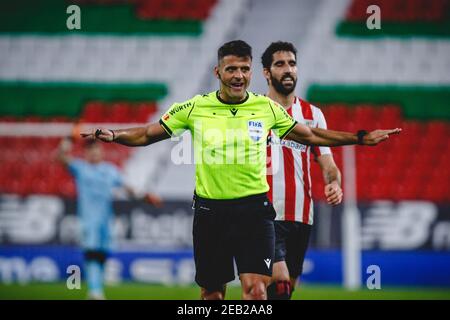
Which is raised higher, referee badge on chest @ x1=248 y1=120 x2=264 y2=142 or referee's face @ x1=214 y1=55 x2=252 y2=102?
referee's face @ x1=214 y1=55 x2=252 y2=102

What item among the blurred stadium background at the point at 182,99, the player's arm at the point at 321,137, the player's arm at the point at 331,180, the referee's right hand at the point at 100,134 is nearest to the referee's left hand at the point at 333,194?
the player's arm at the point at 331,180

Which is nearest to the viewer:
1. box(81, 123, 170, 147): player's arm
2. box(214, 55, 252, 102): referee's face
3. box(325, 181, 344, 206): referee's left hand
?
box(214, 55, 252, 102): referee's face

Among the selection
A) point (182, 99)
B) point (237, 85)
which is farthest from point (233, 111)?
point (182, 99)

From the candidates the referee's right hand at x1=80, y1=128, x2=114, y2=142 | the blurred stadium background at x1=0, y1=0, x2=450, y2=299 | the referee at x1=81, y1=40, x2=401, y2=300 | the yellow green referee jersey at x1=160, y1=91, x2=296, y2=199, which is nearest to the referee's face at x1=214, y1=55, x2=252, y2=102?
the referee at x1=81, y1=40, x2=401, y2=300

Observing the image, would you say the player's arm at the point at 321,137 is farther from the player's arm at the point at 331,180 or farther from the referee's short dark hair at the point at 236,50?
the referee's short dark hair at the point at 236,50

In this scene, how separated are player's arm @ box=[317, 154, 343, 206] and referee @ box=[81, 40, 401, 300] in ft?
1.88

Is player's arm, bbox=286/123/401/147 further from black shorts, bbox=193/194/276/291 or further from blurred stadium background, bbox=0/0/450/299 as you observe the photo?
blurred stadium background, bbox=0/0/450/299

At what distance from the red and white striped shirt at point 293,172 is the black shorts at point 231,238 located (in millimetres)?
943

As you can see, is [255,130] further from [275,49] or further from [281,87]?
[275,49]

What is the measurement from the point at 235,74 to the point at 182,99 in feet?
38.2

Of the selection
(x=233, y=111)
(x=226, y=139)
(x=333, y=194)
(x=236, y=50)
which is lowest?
(x=333, y=194)

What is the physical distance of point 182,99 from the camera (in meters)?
17.6

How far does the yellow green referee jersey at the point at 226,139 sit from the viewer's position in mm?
6090

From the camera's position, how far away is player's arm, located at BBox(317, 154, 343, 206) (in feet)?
21.7
